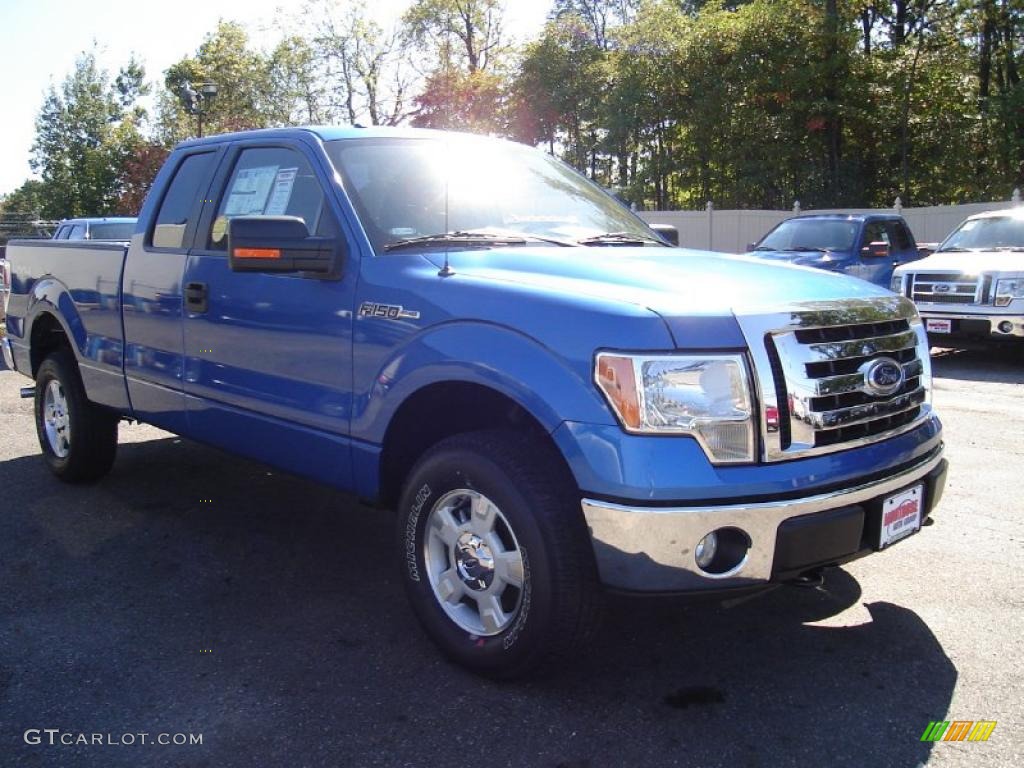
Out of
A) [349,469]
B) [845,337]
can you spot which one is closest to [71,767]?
[349,469]

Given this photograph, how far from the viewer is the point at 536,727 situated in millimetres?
2842

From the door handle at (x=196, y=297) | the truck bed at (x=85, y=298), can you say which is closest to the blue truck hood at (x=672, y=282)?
the door handle at (x=196, y=297)

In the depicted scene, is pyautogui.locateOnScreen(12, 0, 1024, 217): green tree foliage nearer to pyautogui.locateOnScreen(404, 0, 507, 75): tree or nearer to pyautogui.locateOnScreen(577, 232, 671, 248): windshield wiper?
pyautogui.locateOnScreen(404, 0, 507, 75): tree

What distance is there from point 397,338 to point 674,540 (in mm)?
1267

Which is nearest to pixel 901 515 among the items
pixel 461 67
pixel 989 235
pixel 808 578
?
pixel 808 578

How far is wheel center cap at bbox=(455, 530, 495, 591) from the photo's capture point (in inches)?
121

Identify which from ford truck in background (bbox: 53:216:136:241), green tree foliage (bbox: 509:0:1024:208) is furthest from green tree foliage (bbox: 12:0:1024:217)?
ford truck in background (bbox: 53:216:136:241)

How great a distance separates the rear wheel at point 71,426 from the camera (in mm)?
5469

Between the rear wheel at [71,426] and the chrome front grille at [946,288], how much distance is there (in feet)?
28.4

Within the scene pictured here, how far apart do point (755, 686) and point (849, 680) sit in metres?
0.33

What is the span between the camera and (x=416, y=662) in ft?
10.8

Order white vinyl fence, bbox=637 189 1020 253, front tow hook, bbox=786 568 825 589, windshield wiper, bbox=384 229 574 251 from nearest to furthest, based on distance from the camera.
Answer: front tow hook, bbox=786 568 825 589 → windshield wiper, bbox=384 229 574 251 → white vinyl fence, bbox=637 189 1020 253

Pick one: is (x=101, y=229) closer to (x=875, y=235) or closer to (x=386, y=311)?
(x=875, y=235)

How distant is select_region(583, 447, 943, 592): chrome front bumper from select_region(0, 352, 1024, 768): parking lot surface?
50 centimetres
